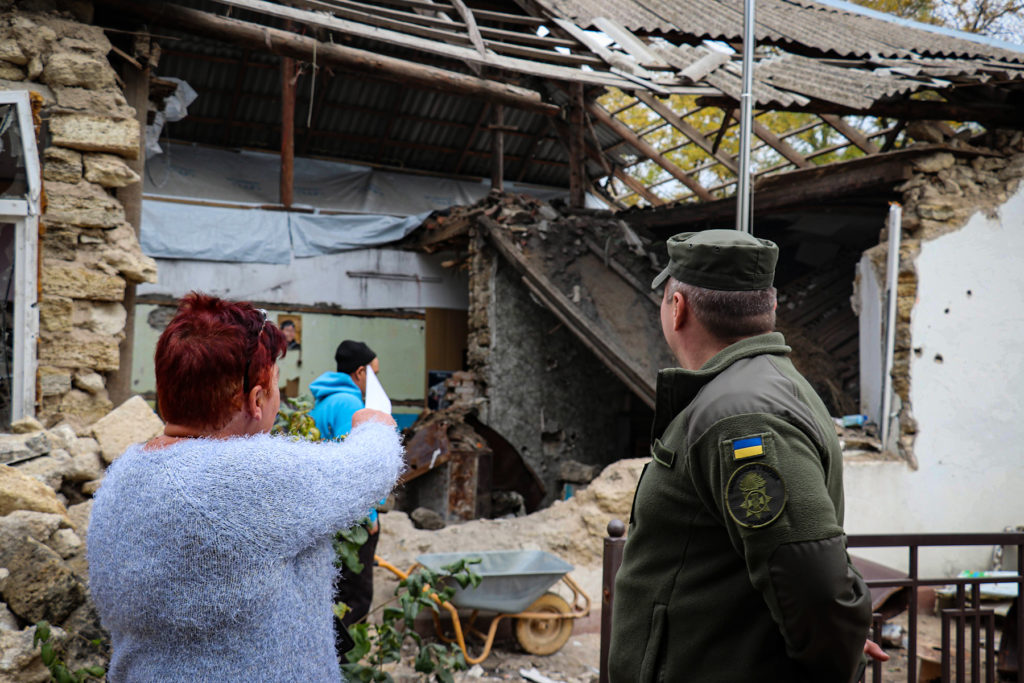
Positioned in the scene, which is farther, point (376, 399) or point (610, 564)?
point (610, 564)

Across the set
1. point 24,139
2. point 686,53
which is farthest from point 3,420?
point 686,53

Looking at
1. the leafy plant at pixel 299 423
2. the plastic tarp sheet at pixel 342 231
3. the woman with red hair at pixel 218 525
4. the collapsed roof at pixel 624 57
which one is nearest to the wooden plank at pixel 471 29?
the collapsed roof at pixel 624 57

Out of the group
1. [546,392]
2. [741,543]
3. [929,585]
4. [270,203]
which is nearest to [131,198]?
[741,543]

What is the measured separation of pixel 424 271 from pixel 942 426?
23.5 feet

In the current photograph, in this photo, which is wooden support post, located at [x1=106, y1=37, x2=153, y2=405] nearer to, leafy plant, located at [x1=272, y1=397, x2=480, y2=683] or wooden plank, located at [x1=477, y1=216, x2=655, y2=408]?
leafy plant, located at [x1=272, y1=397, x2=480, y2=683]

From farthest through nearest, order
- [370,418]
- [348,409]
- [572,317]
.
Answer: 1. [572,317]
2. [348,409]
3. [370,418]

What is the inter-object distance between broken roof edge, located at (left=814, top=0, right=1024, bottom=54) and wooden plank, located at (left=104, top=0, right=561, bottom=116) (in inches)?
193

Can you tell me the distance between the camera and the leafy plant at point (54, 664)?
218cm

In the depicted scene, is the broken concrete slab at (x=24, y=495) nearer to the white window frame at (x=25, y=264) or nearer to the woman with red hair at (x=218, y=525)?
the white window frame at (x=25, y=264)

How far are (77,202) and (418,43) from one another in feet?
7.87

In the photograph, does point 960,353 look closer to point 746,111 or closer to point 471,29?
point 746,111

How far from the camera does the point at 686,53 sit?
6.44 m

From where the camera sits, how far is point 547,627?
4.74 metres

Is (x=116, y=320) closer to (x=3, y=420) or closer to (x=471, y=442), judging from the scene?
(x=3, y=420)
